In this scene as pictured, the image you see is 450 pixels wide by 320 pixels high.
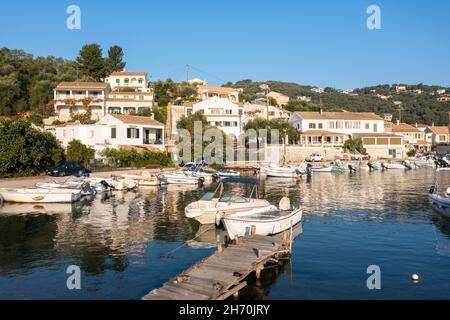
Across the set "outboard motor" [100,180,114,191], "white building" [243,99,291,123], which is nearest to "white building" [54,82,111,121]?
"white building" [243,99,291,123]

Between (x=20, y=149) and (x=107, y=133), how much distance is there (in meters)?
17.5

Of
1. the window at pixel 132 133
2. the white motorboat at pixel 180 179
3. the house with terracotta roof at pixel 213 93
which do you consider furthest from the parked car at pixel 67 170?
the house with terracotta roof at pixel 213 93

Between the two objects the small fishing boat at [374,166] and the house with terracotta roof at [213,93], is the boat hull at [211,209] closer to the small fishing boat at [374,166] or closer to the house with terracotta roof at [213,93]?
the small fishing boat at [374,166]

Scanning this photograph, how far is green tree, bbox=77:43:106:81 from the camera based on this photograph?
100062 millimetres

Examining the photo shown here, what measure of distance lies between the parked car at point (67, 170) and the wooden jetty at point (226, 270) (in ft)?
106

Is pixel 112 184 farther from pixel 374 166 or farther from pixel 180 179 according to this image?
pixel 374 166

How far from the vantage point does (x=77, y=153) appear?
57.8 metres

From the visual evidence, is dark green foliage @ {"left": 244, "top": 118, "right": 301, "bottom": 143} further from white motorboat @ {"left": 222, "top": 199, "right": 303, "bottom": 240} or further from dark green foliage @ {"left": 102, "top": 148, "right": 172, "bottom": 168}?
white motorboat @ {"left": 222, "top": 199, "right": 303, "bottom": 240}

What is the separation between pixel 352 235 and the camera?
92.7 feet

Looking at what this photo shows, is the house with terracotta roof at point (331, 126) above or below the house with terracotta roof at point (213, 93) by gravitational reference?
below

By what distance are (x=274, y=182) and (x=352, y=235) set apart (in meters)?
32.7

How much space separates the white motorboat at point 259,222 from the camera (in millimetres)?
25141

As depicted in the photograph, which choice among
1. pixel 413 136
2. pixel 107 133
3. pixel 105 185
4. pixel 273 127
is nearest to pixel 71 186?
pixel 105 185

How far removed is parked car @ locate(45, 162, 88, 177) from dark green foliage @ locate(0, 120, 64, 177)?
1.71 metres
